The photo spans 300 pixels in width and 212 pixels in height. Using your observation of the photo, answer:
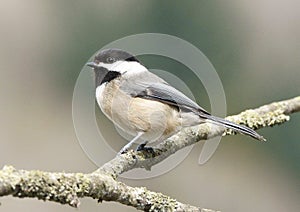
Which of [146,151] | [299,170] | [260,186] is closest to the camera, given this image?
[146,151]

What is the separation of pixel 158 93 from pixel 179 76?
2688 millimetres

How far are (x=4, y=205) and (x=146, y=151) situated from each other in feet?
9.17

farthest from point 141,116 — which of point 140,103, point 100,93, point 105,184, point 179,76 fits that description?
point 179,76

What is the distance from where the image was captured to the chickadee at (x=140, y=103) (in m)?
2.09

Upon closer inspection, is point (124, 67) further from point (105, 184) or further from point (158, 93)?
point (105, 184)

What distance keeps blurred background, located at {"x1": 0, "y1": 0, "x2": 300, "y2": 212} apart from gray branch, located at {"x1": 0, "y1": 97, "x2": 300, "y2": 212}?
2225mm

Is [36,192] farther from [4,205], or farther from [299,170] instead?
[299,170]

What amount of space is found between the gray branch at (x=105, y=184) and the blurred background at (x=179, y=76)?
2.22 meters

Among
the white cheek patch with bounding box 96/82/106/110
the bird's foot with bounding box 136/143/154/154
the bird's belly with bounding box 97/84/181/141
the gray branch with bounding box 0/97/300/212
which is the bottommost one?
the gray branch with bounding box 0/97/300/212

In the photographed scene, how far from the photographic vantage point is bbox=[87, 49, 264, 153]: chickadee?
2.09 meters

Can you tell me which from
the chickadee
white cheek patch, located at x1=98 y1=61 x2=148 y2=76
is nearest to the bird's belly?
the chickadee

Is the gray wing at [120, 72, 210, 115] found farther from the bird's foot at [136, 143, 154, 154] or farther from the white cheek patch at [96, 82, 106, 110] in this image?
the bird's foot at [136, 143, 154, 154]

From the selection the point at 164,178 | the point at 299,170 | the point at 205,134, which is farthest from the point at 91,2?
the point at 205,134

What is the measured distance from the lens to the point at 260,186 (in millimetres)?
5277
